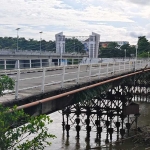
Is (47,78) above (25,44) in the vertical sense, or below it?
below

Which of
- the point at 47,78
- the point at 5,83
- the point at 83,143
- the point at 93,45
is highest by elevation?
the point at 93,45

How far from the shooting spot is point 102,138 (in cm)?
2053

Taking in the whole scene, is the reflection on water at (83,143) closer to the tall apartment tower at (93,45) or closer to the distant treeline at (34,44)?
the tall apartment tower at (93,45)

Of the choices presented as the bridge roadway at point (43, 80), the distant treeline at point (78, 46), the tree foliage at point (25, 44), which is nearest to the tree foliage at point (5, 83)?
the bridge roadway at point (43, 80)

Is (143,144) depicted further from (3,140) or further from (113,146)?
(3,140)

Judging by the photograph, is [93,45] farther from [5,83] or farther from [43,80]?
[5,83]

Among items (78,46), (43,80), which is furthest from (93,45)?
(43,80)

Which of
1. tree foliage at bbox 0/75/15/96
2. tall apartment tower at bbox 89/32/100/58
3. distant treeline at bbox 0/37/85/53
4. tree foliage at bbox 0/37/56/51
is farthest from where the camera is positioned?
distant treeline at bbox 0/37/85/53

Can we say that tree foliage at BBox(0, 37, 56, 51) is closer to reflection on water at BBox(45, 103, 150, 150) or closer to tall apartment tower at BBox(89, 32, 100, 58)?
tall apartment tower at BBox(89, 32, 100, 58)

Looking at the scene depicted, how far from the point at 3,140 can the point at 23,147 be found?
364mm

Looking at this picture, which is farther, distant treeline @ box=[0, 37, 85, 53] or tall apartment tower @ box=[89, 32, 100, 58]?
distant treeline @ box=[0, 37, 85, 53]

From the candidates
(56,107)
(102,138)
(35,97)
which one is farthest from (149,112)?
(35,97)

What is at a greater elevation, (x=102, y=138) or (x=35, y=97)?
(x=35, y=97)

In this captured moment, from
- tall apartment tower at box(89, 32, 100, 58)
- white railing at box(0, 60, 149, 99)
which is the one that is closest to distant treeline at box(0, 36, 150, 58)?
tall apartment tower at box(89, 32, 100, 58)
